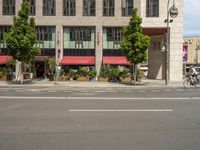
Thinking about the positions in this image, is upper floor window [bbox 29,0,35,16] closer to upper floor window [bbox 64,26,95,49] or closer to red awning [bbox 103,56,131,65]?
upper floor window [bbox 64,26,95,49]

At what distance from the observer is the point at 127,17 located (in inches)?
1962

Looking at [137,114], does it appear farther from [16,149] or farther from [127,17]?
[127,17]

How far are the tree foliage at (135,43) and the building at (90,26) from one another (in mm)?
13435

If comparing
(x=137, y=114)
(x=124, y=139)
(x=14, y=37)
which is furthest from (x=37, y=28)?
(x=124, y=139)

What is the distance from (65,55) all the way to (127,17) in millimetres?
8702

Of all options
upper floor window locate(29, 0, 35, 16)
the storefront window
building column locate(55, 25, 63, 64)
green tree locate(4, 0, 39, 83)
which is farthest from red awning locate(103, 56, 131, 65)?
green tree locate(4, 0, 39, 83)

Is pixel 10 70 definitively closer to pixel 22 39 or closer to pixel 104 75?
pixel 104 75

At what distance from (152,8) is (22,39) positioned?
21.0 meters

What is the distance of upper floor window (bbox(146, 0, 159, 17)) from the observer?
4994cm

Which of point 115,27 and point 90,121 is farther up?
point 115,27

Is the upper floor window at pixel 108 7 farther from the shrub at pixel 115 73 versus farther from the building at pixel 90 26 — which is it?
the shrub at pixel 115 73

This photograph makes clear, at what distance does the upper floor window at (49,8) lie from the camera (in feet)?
163

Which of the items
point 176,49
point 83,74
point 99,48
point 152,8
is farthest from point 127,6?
point 83,74

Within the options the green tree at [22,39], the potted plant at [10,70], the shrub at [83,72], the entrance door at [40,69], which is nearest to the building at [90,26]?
the entrance door at [40,69]
